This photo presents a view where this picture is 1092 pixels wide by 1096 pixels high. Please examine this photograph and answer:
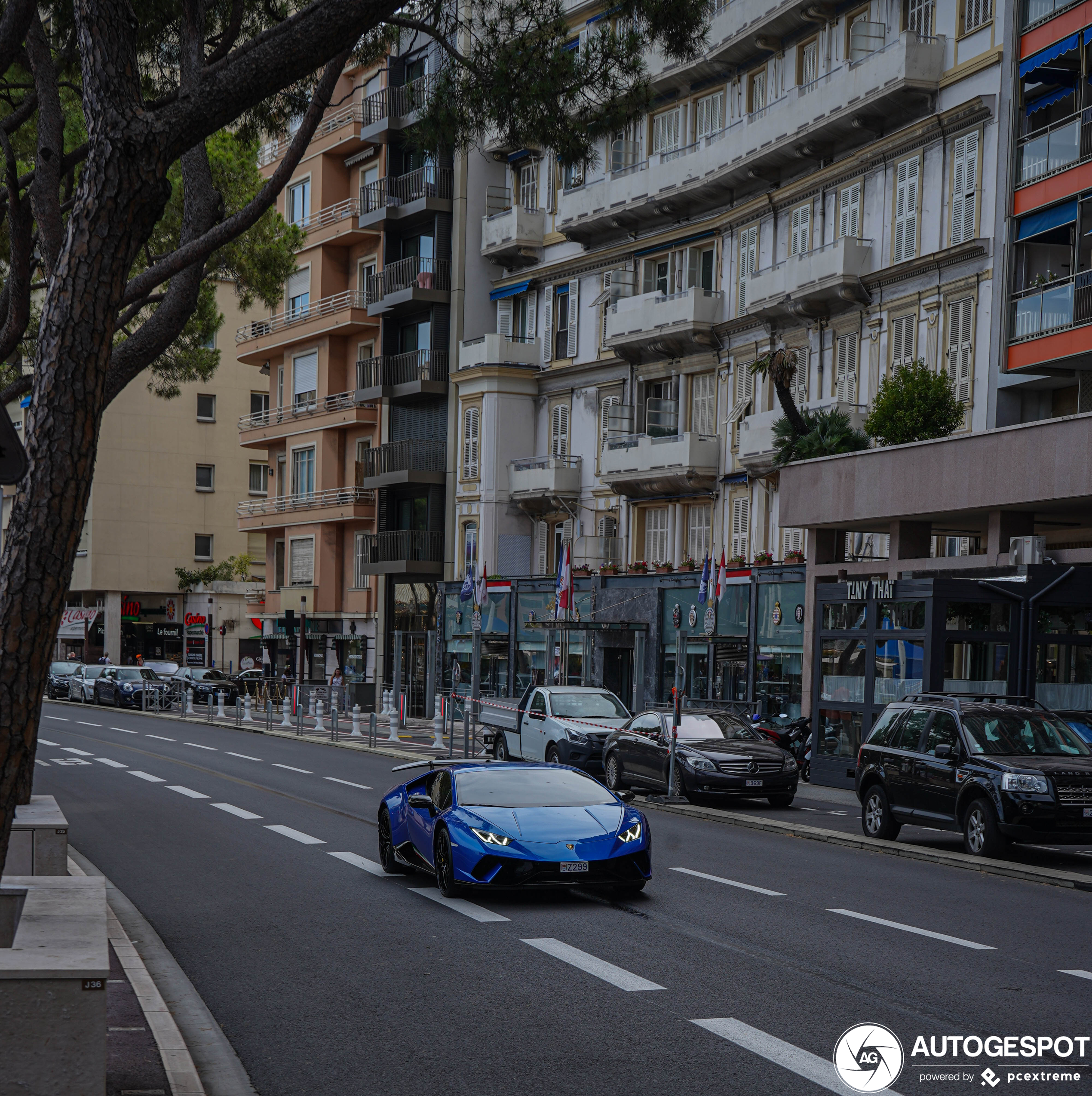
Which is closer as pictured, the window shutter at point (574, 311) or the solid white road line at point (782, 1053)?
the solid white road line at point (782, 1053)

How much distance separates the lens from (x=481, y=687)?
1911 inches

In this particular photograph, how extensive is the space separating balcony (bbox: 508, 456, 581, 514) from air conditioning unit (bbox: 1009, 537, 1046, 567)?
22.6 meters

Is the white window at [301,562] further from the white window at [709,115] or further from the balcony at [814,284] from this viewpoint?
the balcony at [814,284]

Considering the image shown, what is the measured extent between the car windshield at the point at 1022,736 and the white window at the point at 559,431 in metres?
30.4

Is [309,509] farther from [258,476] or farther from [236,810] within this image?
[236,810]

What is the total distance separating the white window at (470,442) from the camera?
50.6 metres

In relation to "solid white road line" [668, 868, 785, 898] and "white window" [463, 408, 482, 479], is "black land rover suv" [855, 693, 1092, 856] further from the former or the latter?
"white window" [463, 408, 482, 479]

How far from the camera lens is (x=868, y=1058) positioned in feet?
25.5

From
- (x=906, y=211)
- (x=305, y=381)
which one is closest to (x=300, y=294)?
(x=305, y=381)

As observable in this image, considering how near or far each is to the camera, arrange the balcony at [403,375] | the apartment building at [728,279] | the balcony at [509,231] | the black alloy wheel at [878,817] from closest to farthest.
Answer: the black alloy wheel at [878,817]
the apartment building at [728,279]
the balcony at [509,231]
the balcony at [403,375]

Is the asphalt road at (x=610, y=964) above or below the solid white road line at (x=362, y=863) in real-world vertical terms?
above

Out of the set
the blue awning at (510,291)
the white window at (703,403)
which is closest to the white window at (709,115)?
the white window at (703,403)

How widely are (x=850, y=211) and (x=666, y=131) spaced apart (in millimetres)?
9075

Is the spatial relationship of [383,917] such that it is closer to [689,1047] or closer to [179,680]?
[689,1047]
